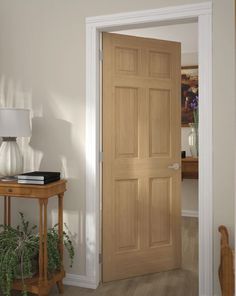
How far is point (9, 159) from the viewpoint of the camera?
8.95 feet

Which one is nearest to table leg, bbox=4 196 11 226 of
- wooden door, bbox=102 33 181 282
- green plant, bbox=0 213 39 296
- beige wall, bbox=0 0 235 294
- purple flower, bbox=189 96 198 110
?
beige wall, bbox=0 0 235 294

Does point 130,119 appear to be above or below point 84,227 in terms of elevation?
above

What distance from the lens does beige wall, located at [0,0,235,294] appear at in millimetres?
2926

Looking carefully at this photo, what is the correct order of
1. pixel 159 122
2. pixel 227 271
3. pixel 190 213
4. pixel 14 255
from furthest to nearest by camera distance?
pixel 190 213, pixel 159 122, pixel 14 255, pixel 227 271

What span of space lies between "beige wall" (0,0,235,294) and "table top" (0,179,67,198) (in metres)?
0.37

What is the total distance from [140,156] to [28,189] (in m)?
1.06

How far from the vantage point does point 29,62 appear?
306 cm

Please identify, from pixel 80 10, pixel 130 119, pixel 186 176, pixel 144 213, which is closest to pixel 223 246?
pixel 144 213

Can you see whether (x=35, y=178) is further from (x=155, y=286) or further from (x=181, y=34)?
(x=181, y=34)

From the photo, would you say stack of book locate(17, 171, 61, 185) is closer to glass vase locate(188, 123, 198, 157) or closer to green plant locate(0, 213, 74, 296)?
green plant locate(0, 213, 74, 296)

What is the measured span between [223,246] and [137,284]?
1155 millimetres

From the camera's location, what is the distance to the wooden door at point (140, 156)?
302 cm

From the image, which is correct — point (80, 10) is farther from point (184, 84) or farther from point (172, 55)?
point (184, 84)

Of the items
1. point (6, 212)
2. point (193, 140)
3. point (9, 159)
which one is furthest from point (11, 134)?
point (193, 140)
